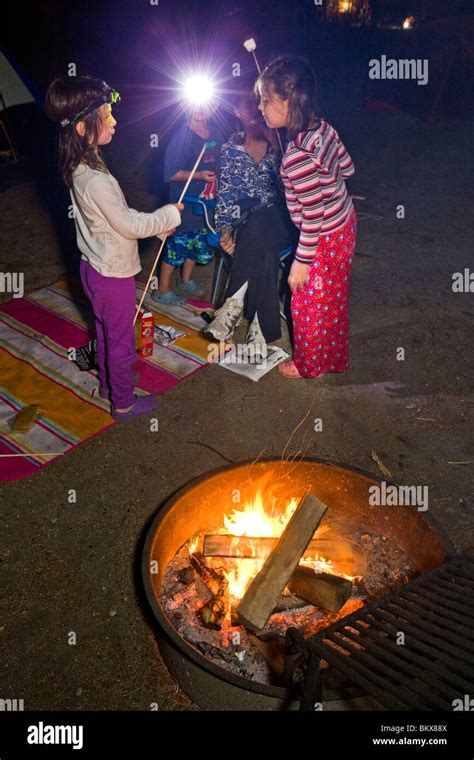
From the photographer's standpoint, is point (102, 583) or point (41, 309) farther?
point (41, 309)

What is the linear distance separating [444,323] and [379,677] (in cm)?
434

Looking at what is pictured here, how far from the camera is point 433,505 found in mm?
3979

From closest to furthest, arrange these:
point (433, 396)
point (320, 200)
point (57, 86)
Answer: point (57, 86)
point (320, 200)
point (433, 396)

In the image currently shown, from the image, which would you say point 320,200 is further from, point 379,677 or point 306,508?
point 379,677

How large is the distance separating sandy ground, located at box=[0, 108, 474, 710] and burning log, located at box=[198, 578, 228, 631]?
1.15ft

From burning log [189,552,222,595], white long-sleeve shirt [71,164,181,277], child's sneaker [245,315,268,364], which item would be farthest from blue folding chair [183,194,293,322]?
burning log [189,552,222,595]

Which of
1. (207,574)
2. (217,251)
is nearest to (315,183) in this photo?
(217,251)

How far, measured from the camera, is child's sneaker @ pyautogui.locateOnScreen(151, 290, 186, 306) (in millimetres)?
6207

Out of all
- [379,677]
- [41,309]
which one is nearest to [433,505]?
[379,677]

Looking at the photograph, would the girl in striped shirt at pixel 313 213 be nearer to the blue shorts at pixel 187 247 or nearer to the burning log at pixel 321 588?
the blue shorts at pixel 187 247

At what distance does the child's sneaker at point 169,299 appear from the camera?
621 cm

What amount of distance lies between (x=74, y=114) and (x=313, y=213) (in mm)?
1701

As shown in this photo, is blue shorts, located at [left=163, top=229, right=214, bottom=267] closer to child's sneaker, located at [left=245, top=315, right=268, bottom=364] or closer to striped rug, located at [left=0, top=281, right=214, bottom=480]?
striped rug, located at [left=0, top=281, right=214, bottom=480]

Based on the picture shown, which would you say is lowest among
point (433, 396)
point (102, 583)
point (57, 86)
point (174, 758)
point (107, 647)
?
point (174, 758)
